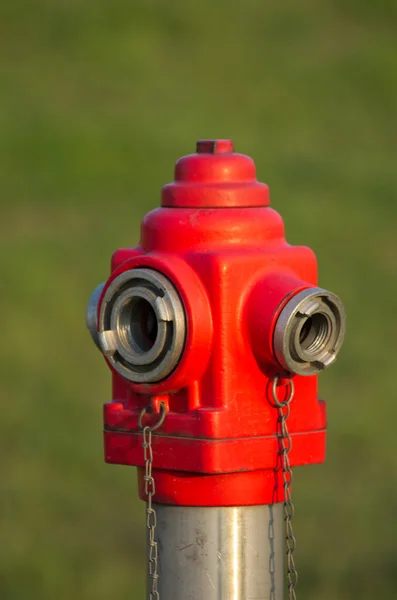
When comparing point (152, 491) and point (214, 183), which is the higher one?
point (214, 183)

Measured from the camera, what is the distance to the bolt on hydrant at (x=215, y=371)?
2.23m

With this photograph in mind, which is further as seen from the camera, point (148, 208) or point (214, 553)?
point (148, 208)

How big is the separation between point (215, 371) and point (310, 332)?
20 cm

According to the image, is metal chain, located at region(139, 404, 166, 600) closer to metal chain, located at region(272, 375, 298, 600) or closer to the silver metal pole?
the silver metal pole

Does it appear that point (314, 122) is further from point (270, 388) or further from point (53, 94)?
point (270, 388)

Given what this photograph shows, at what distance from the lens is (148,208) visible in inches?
334

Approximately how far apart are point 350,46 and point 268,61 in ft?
2.02

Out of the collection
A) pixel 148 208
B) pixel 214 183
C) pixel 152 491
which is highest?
pixel 148 208

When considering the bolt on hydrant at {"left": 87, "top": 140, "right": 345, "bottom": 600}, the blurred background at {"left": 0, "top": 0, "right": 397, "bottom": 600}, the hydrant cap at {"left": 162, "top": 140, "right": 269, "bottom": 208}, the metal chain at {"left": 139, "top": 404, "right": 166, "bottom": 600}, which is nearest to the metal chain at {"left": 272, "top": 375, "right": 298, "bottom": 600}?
the bolt on hydrant at {"left": 87, "top": 140, "right": 345, "bottom": 600}

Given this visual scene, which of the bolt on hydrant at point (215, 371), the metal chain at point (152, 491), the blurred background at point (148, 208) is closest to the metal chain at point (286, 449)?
the bolt on hydrant at point (215, 371)

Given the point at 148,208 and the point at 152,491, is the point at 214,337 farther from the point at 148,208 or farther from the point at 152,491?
the point at 148,208

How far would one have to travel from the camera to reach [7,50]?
1010 cm

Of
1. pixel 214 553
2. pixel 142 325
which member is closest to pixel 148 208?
pixel 142 325

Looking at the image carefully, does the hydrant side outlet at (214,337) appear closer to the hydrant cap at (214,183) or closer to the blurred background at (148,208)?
the hydrant cap at (214,183)
